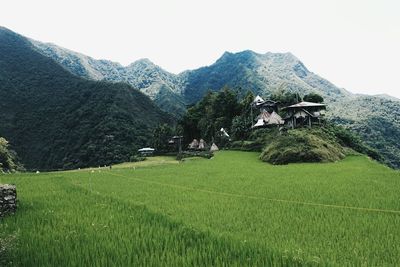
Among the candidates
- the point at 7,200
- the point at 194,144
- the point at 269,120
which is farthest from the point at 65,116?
the point at 7,200

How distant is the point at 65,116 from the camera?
105 meters

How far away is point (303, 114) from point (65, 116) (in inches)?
3232

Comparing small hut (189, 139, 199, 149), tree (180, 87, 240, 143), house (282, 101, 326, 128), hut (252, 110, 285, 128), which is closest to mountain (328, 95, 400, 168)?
house (282, 101, 326, 128)

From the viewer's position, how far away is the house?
4141 cm

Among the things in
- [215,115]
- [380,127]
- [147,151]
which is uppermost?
[215,115]

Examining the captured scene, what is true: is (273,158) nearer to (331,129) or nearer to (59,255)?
(331,129)

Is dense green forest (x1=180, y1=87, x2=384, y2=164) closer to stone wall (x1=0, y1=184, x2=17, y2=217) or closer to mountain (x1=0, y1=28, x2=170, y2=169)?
stone wall (x1=0, y1=184, x2=17, y2=217)

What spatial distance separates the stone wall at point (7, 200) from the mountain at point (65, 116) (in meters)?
69.1

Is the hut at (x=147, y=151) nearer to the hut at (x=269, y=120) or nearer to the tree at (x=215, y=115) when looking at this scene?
the tree at (x=215, y=115)

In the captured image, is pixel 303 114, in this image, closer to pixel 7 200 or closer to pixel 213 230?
pixel 7 200

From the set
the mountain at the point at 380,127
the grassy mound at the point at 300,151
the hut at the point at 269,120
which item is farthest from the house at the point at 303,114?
→ the mountain at the point at 380,127

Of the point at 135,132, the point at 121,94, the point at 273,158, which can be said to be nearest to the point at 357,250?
the point at 273,158

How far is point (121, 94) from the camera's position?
11231 cm

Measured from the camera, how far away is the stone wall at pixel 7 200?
949 cm
